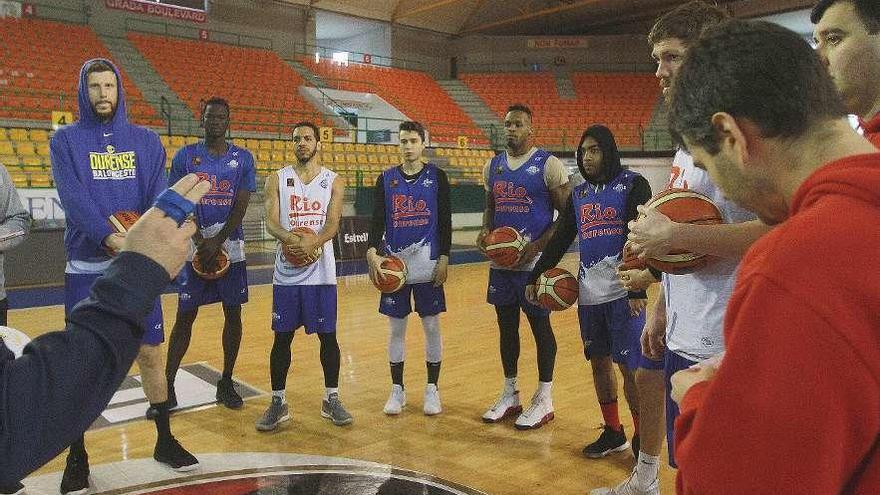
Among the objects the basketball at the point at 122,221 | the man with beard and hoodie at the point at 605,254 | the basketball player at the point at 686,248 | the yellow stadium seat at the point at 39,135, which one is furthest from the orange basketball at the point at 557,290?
the yellow stadium seat at the point at 39,135

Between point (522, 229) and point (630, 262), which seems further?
point (522, 229)

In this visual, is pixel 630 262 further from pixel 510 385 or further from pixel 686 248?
pixel 510 385

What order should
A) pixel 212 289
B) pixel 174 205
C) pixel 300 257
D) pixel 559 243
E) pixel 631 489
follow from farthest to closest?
pixel 212 289 → pixel 300 257 → pixel 559 243 → pixel 631 489 → pixel 174 205

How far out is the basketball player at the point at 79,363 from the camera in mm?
998

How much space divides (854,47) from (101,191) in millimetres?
3115

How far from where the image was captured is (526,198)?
4133 millimetres

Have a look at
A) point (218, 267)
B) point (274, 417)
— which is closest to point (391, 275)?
point (274, 417)

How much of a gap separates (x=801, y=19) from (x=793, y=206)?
24.2 m

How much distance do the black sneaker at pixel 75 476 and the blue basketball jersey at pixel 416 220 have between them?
209 cm

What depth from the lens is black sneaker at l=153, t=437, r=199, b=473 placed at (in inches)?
124

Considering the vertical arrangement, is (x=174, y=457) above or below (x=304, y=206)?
below

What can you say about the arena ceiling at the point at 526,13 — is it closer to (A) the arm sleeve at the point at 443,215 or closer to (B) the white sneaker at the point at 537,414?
(A) the arm sleeve at the point at 443,215

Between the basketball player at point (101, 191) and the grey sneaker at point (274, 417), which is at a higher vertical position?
the basketball player at point (101, 191)

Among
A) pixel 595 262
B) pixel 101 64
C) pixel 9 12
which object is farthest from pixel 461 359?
pixel 9 12
